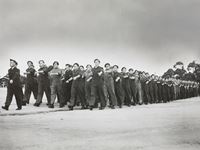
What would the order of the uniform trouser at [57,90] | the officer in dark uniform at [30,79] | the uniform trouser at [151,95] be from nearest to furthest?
the uniform trouser at [57,90], the officer in dark uniform at [30,79], the uniform trouser at [151,95]

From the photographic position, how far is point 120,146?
7.16m

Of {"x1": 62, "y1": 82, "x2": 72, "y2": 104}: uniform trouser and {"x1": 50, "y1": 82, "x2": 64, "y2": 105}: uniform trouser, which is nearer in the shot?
{"x1": 50, "y1": 82, "x2": 64, "y2": 105}: uniform trouser

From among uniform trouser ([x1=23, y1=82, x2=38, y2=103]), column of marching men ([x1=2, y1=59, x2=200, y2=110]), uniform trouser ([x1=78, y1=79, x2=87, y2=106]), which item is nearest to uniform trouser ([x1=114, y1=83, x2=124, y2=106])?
column of marching men ([x1=2, y1=59, x2=200, y2=110])

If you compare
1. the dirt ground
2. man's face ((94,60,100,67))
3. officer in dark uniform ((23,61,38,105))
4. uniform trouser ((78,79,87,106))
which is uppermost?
man's face ((94,60,100,67))

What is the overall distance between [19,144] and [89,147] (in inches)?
44.1

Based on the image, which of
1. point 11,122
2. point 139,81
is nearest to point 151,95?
point 139,81

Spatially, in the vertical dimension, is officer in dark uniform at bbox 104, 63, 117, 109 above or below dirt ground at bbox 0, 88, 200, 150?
above

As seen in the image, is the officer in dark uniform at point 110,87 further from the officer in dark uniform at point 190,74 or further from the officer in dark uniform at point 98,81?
the officer in dark uniform at point 190,74

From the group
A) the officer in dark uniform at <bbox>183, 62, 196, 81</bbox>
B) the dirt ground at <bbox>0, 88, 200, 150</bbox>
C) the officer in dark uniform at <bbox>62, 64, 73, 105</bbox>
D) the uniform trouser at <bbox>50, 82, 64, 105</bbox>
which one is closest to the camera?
the dirt ground at <bbox>0, 88, 200, 150</bbox>

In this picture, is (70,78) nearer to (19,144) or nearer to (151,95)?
(151,95)

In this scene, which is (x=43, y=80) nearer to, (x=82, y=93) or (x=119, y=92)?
(x=82, y=93)

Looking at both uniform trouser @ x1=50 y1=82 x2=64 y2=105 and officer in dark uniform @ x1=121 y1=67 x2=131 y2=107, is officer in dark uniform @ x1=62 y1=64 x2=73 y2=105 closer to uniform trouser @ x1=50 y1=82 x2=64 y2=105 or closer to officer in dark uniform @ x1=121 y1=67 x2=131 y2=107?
uniform trouser @ x1=50 y1=82 x2=64 y2=105

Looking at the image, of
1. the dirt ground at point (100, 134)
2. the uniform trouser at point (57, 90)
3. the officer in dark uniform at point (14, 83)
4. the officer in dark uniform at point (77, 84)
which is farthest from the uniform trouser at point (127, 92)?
the dirt ground at point (100, 134)

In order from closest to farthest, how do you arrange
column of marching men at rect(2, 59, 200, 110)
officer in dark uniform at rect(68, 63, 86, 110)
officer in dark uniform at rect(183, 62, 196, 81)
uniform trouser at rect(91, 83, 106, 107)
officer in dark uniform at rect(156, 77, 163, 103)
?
column of marching men at rect(2, 59, 200, 110) < uniform trouser at rect(91, 83, 106, 107) < officer in dark uniform at rect(68, 63, 86, 110) < officer in dark uniform at rect(156, 77, 163, 103) < officer in dark uniform at rect(183, 62, 196, 81)
